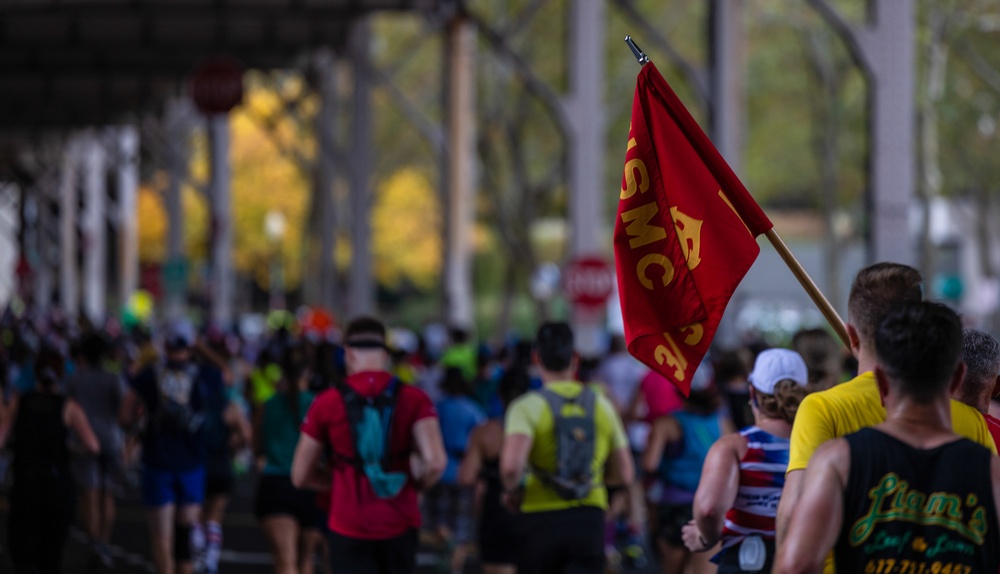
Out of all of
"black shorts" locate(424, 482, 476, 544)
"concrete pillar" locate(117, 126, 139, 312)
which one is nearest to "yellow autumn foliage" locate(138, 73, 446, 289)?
"concrete pillar" locate(117, 126, 139, 312)

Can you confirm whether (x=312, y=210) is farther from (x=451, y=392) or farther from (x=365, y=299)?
(x=451, y=392)

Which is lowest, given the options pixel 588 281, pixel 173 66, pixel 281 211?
pixel 588 281

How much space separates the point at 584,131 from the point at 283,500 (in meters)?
12.3

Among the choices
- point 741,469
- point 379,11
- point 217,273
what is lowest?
point 741,469

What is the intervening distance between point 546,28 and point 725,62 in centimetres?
2266

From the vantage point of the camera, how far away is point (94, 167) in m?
71.3

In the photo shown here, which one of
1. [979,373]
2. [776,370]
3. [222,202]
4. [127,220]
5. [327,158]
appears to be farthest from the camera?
[127,220]

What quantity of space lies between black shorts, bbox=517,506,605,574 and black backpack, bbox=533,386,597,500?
12 cm

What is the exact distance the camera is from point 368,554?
842 cm

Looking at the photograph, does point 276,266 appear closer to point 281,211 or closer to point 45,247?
point 281,211

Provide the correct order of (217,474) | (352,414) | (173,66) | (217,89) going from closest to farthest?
(352,414) → (217,474) → (217,89) → (173,66)

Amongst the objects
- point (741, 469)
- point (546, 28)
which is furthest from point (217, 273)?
point (741, 469)

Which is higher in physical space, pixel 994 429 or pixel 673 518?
pixel 994 429

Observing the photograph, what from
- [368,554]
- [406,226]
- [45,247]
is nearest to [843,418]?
[368,554]
